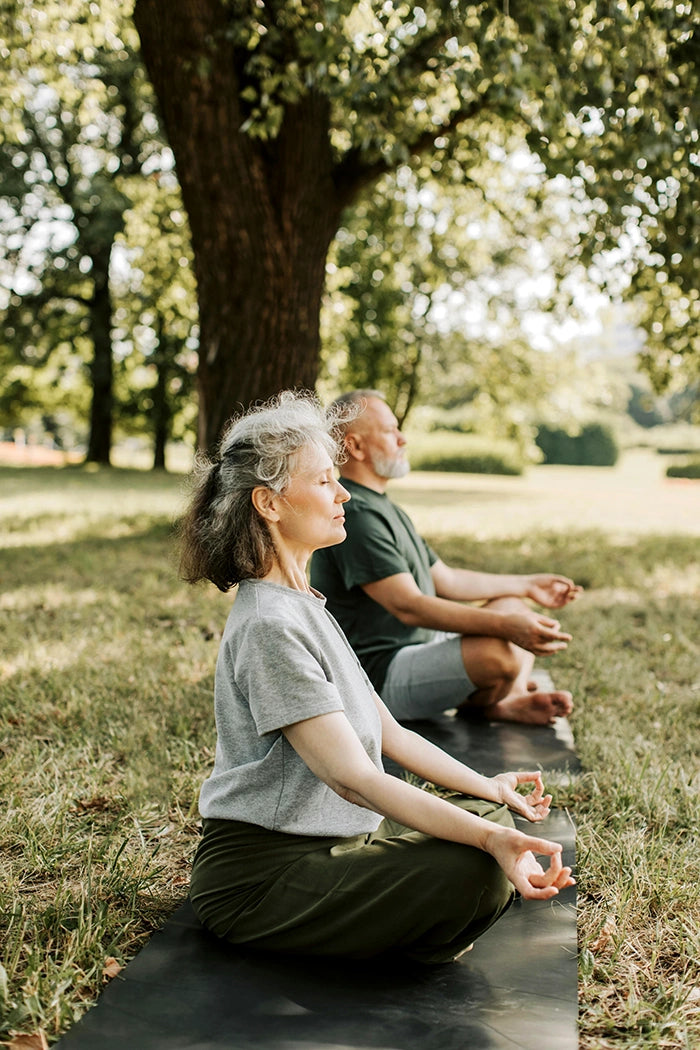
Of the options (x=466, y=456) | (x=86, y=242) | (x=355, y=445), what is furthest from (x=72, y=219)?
(x=355, y=445)

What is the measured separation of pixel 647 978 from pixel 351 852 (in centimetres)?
79

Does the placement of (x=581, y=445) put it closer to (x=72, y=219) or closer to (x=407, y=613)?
(x=72, y=219)

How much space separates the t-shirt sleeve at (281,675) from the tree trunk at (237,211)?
552cm

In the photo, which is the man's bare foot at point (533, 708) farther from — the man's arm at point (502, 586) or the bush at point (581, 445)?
the bush at point (581, 445)

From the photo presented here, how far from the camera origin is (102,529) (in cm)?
1098

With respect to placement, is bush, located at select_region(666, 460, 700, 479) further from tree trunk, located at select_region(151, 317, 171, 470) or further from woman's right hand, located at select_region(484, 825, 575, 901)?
woman's right hand, located at select_region(484, 825, 575, 901)

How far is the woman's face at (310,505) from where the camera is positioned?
91.5 inches

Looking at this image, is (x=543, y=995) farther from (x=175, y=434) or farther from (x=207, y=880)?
(x=175, y=434)

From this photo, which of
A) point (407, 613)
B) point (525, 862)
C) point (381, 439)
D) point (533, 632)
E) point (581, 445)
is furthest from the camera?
point (581, 445)

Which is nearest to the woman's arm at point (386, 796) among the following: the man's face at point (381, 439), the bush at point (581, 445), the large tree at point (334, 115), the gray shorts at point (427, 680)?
the gray shorts at point (427, 680)

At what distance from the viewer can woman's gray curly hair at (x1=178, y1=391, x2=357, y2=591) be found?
7.60 feet

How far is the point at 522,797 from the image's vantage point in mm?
2477

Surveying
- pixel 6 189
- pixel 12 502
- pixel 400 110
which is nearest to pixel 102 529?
pixel 12 502

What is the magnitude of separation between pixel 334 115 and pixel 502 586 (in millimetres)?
5905
